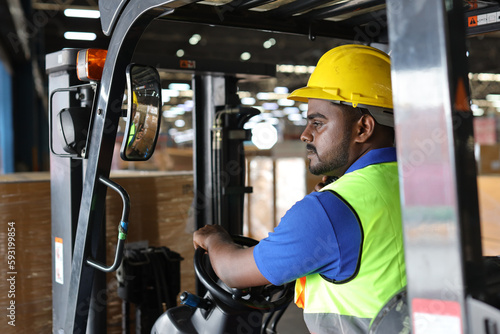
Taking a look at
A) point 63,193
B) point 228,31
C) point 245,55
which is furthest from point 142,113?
point 245,55

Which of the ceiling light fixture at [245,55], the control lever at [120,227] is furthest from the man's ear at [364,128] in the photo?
the ceiling light fixture at [245,55]

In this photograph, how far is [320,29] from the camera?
2662 mm

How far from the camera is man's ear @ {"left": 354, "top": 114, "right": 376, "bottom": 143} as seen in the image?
177 centimetres

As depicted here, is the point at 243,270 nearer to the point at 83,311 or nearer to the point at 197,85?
the point at 83,311

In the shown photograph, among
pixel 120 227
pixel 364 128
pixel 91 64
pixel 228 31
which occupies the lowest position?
pixel 120 227

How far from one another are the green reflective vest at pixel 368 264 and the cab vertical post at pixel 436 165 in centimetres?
54

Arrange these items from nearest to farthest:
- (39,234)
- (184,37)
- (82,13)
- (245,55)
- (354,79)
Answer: (354,79), (39,234), (82,13), (184,37), (245,55)

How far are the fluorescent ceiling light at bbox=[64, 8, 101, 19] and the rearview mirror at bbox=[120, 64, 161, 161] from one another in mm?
10766

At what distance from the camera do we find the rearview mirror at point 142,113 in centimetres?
181

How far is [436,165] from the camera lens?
3.21 ft

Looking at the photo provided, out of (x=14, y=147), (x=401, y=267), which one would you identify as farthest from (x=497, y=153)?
(x=14, y=147)

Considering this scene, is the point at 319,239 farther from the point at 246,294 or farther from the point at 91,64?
the point at 91,64

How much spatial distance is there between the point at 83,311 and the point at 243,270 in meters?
0.84

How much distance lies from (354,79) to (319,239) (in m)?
0.56
